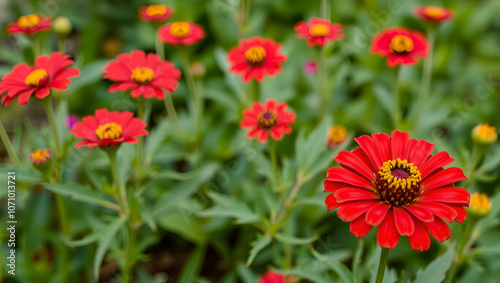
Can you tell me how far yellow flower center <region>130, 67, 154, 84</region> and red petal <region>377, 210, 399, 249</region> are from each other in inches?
24.1

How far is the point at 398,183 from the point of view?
2.35ft

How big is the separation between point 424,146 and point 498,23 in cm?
201

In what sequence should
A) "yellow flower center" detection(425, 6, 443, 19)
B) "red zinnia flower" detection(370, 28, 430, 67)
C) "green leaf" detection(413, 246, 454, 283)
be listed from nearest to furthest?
"green leaf" detection(413, 246, 454, 283), "red zinnia flower" detection(370, 28, 430, 67), "yellow flower center" detection(425, 6, 443, 19)

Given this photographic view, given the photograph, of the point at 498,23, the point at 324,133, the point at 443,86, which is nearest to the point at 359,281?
the point at 324,133

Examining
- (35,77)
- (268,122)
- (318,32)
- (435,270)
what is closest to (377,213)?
(435,270)

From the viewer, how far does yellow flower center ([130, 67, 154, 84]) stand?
3.32ft

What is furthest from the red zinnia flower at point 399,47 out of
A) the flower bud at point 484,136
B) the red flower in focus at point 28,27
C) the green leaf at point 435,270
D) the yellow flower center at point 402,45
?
the red flower in focus at point 28,27

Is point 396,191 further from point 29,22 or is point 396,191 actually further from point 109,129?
point 29,22

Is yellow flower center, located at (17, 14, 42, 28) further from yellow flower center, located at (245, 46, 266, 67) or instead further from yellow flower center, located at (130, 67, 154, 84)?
yellow flower center, located at (245, 46, 266, 67)

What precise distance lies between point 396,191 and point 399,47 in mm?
531

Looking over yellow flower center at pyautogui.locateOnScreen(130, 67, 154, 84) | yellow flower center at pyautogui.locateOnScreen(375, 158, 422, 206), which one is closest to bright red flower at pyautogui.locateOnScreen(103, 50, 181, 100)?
yellow flower center at pyautogui.locateOnScreen(130, 67, 154, 84)

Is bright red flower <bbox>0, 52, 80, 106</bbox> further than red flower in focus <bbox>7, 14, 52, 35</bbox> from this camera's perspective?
No

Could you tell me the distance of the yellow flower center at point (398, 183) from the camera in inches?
28.4

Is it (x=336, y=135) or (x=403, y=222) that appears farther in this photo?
(x=336, y=135)
